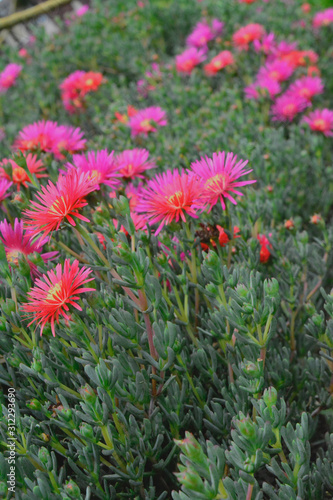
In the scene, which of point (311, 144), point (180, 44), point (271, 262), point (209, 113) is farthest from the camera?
point (180, 44)

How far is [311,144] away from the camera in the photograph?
1618 mm

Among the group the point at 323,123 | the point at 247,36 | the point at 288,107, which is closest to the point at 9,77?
the point at 247,36

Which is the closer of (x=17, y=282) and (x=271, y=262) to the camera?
(x=17, y=282)

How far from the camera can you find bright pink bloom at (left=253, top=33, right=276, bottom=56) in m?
2.22

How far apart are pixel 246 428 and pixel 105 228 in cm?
44

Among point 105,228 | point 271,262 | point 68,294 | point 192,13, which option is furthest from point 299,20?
point 68,294

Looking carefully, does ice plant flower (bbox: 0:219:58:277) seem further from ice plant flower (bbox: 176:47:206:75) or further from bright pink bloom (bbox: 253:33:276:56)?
bright pink bloom (bbox: 253:33:276:56)

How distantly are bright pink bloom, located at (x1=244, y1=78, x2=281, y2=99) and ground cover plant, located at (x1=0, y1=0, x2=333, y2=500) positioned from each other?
12 cm

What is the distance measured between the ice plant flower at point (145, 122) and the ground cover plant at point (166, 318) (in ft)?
0.04

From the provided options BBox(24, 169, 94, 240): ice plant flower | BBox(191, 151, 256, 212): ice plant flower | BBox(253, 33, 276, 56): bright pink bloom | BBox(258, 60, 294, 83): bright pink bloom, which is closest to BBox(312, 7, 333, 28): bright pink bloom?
Result: BBox(253, 33, 276, 56): bright pink bloom

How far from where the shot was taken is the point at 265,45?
222 centimetres

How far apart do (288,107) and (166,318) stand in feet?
4.32

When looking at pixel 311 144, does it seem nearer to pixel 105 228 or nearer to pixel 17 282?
pixel 105 228

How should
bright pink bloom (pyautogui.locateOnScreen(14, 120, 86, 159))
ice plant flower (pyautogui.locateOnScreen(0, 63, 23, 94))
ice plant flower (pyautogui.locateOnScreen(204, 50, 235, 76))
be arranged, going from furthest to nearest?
ice plant flower (pyautogui.locateOnScreen(0, 63, 23, 94)) → ice plant flower (pyautogui.locateOnScreen(204, 50, 235, 76)) → bright pink bloom (pyautogui.locateOnScreen(14, 120, 86, 159))
